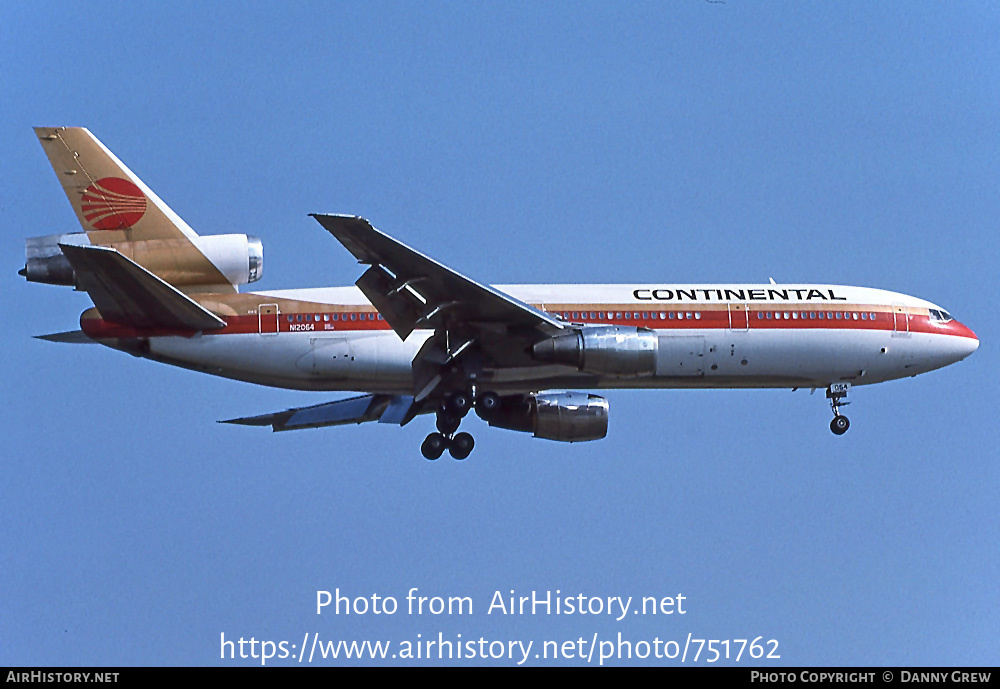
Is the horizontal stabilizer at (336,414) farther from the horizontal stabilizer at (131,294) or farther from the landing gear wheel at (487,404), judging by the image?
the horizontal stabilizer at (131,294)

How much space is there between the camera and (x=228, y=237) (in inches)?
1294

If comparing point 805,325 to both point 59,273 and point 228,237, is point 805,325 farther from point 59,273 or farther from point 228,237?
point 59,273

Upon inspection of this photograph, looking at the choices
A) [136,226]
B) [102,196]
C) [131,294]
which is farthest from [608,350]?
[102,196]

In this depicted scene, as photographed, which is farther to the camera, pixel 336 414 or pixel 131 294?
pixel 336 414

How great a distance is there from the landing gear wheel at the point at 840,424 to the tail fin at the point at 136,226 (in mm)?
15003

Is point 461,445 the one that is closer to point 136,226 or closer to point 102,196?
point 136,226

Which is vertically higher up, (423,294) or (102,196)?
(102,196)

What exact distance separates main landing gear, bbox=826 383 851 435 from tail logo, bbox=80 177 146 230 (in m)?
17.6

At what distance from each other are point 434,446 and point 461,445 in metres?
0.63

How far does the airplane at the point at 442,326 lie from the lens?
104 ft

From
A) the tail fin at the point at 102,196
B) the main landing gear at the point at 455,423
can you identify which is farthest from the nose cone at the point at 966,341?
the tail fin at the point at 102,196

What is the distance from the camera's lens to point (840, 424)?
36.7 metres
